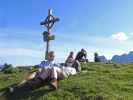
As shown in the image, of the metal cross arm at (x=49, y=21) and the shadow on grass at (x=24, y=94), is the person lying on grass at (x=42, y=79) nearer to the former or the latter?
the shadow on grass at (x=24, y=94)

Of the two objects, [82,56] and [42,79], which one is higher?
[82,56]

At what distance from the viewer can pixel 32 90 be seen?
19.9m

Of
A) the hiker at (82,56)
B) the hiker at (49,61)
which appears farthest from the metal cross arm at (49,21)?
the hiker at (49,61)

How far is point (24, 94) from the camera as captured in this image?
19.7 meters

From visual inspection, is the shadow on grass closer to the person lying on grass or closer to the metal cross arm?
the person lying on grass

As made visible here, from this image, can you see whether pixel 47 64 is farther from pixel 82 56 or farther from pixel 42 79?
pixel 82 56

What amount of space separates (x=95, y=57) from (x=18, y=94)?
828 inches

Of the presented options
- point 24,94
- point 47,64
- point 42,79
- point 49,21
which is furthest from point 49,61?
point 49,21

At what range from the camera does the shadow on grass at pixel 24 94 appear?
63.0ft

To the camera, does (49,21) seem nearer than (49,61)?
No

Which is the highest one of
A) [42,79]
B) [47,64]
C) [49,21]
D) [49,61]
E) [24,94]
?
[49,21]

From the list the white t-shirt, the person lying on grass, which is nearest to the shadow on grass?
the person lying on grass

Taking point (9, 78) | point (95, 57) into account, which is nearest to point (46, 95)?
point (9, 78)

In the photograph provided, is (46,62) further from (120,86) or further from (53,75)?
(120,86)
